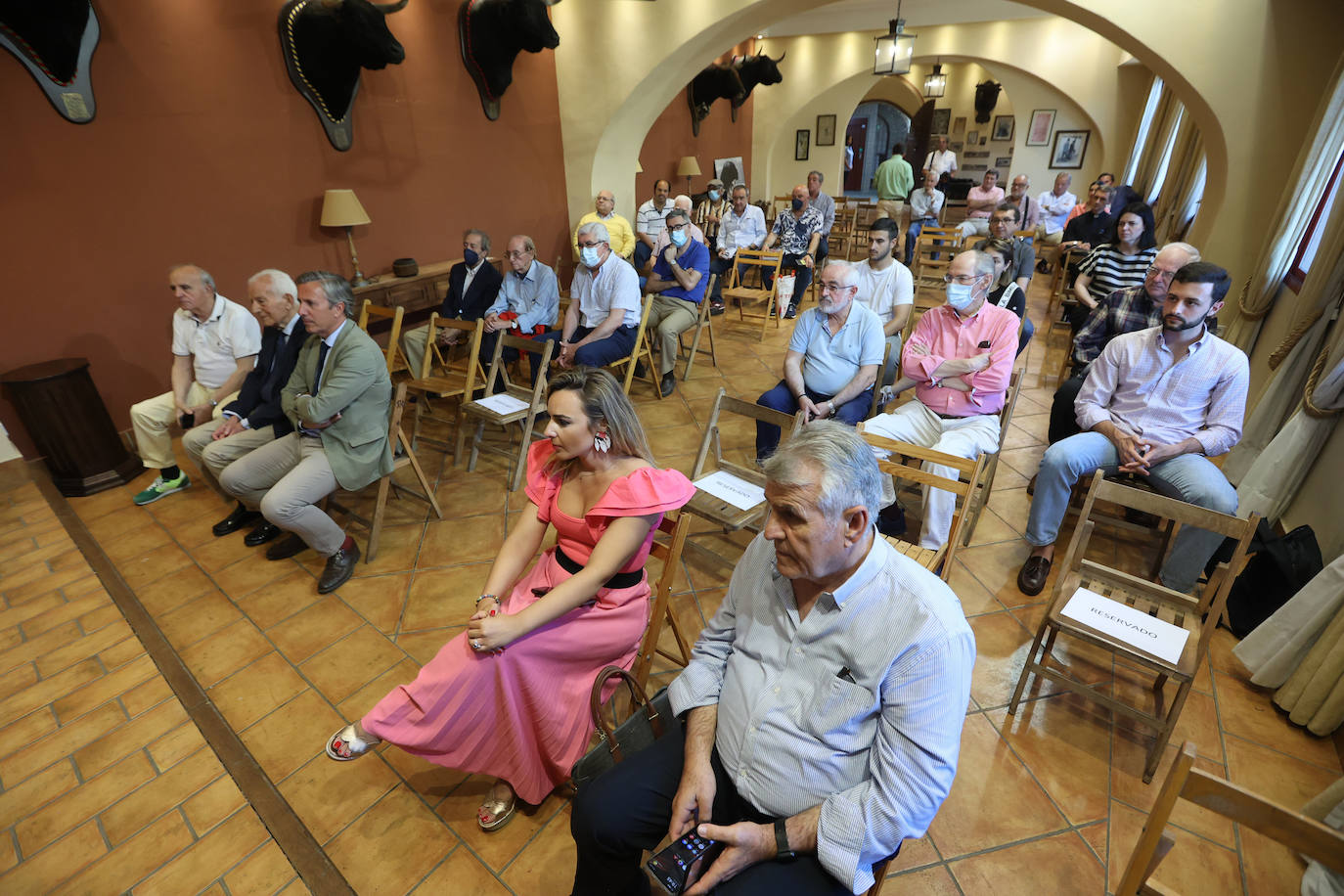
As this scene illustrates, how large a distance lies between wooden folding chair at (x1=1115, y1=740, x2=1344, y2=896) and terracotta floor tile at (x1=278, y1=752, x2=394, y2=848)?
7.04 ft

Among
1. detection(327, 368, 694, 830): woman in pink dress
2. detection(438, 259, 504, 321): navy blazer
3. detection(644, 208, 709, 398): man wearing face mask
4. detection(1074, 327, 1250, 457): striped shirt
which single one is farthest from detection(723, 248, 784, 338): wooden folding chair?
detection(327, 368, 694, 830): woman in pink dress

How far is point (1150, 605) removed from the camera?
89.2 inches

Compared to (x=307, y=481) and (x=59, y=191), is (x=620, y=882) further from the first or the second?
(x=59, y=191)

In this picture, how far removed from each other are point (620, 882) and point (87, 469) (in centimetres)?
450

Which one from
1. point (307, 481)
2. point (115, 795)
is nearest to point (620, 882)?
point (115, 795)

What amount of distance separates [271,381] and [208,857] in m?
2.23

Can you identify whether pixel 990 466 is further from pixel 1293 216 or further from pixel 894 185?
pixel 894 185

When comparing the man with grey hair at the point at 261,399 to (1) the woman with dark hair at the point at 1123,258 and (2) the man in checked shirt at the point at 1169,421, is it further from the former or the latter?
(1) the woman with dark hair at the point at 1123,258

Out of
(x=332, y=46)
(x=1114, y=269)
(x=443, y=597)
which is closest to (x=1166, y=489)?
(x=1114, y=269)

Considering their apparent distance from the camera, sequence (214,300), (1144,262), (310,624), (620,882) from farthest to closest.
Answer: (1144,262)
(214,300)
(310,624)
(620,882)

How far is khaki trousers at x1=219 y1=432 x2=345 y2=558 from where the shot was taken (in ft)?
9.41

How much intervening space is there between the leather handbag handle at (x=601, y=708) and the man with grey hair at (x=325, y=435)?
6.72 feet

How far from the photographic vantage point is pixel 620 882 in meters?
1.53

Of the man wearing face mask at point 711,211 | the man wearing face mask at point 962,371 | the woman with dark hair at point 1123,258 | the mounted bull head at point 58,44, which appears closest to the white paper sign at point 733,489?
the man wearing face mask at point 962,371
